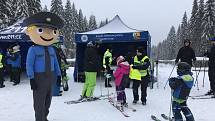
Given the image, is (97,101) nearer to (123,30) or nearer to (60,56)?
(60,56)

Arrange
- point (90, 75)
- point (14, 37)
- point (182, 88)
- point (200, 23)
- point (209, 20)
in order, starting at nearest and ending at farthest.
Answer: point (182, 88) < point (90, 75) < point (14, 37) < point (209, 20) < point (200, 23)

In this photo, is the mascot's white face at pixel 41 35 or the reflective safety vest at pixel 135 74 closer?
the mascot's white face at pixel 41 35

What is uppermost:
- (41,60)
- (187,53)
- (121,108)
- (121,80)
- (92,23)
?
(92,23)

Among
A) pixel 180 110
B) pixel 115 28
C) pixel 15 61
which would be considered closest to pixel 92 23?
pixel 115 28

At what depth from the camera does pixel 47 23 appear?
27.6ft

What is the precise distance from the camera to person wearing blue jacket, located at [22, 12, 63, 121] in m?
8.19

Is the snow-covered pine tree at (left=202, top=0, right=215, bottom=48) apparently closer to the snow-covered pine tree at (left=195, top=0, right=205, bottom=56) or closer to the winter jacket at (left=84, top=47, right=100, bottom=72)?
the snow-covered pine tree at (left=195, top=0, right=205, bottom=56)

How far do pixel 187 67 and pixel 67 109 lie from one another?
405 centimetres

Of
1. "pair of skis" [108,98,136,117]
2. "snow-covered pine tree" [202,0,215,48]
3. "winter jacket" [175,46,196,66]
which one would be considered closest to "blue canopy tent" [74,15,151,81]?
"winter jacket" [175,46,196,66]

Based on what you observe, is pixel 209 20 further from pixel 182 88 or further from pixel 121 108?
pixel 182 88

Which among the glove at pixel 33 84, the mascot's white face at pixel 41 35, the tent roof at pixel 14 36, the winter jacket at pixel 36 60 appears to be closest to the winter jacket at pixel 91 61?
the mascot's white face at pixel 41 35

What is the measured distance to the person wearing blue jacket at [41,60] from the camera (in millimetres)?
8188

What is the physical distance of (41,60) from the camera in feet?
27.1

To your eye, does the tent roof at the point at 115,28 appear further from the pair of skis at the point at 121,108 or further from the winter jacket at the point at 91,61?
the pair of skis at the point at 121,108
